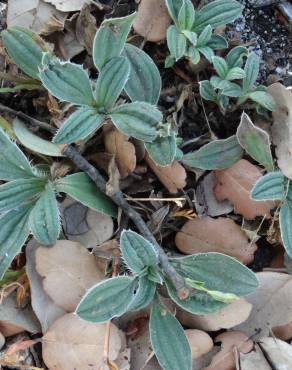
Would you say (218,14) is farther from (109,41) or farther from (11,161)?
(11,161)

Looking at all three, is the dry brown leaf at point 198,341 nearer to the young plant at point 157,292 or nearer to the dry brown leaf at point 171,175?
the young plant at point 157,292

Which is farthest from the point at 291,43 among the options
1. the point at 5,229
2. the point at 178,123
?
the point at 5,229

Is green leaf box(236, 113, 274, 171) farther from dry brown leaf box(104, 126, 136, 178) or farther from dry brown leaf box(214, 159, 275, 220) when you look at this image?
dry brown leaf box(104, 126, 136, 178)

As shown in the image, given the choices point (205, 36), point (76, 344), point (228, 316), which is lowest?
point (76, 344)

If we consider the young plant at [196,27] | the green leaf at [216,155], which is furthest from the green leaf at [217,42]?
the green leaf at [216,155]

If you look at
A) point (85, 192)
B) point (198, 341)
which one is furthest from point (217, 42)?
point (198, 341)
